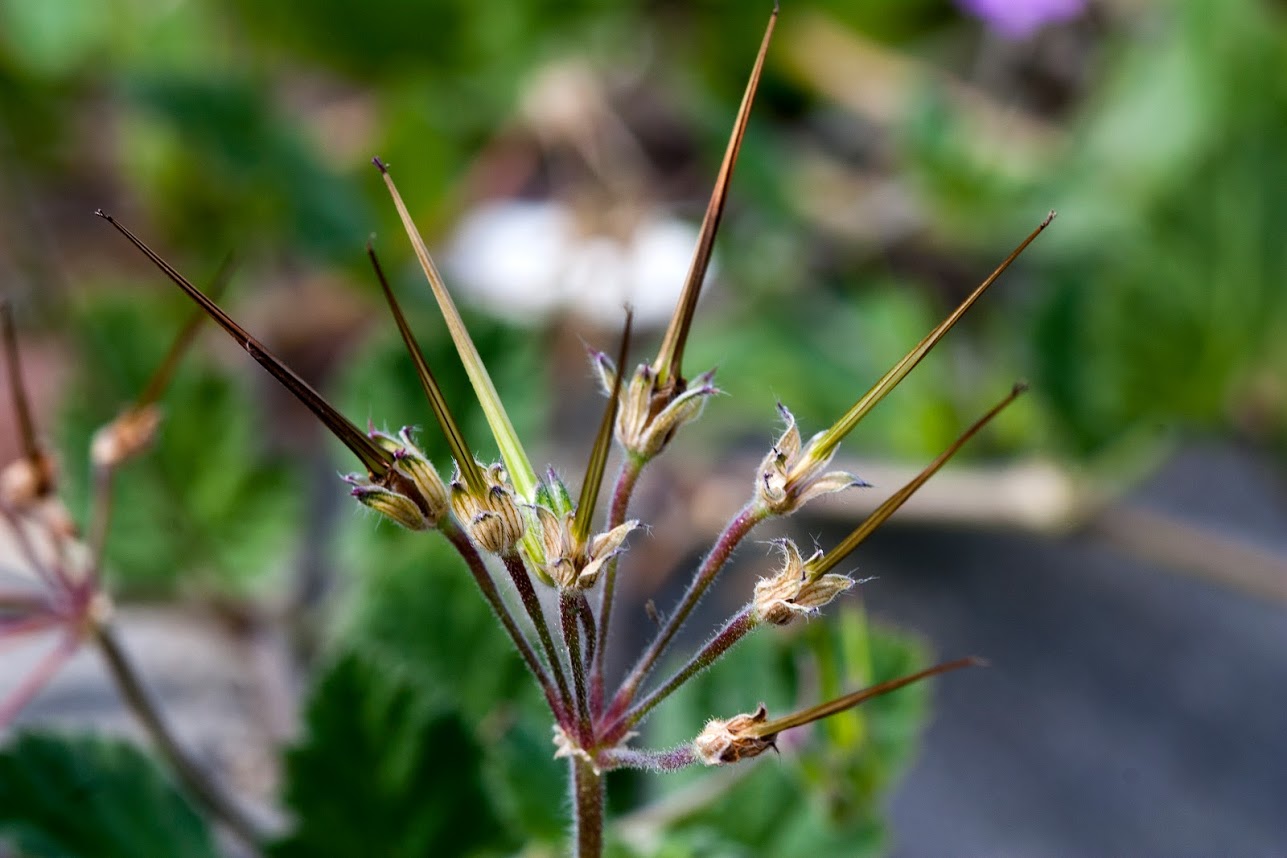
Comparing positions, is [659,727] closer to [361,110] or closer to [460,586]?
[460,586]

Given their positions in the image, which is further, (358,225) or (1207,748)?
(358,225)

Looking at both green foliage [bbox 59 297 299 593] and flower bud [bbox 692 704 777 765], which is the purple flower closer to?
green foliage [bbox 59 297 299 593]

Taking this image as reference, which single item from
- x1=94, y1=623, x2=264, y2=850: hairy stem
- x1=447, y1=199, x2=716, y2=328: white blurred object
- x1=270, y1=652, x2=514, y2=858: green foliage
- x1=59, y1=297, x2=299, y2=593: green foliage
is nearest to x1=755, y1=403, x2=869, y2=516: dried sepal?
x1=270, y1=652, x2=514, y2=858: green foliage

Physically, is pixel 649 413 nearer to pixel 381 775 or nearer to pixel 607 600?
pixel 607 600

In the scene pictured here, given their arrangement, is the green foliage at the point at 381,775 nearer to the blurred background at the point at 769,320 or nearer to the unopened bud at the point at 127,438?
the blurred background at the point at 769,320

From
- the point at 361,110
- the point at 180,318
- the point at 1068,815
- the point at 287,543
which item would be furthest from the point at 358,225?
the point at 1068,815

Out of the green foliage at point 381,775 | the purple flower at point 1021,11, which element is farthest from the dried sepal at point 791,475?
the purple flower at point 1021,11

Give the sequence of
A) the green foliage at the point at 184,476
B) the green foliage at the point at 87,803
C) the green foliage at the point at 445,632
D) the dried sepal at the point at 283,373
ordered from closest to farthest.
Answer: the dried sepal at the point at 283,373, the green foliage at the point at 87,803, the green foliage at the point at 445,632, the green foliage at the point at 184,476
